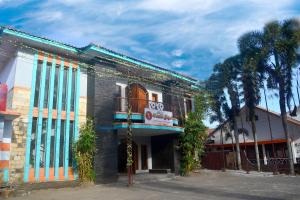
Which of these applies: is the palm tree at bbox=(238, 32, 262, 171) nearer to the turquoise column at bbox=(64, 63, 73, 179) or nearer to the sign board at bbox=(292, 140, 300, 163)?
the sign board at bbox=(292, 140, 300, 163)

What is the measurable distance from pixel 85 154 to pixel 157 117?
4.57m

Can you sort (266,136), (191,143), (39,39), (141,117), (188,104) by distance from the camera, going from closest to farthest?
(39,39)
(141,117)
(191,143)
(188,104)
(266,136)

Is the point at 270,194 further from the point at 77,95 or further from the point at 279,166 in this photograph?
the point at 279,166

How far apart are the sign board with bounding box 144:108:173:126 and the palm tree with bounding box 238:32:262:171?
8.54 meters

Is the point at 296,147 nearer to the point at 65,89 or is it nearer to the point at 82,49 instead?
the point at 82,49

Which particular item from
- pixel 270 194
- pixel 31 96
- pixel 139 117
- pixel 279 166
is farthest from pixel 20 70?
pixel 279 166

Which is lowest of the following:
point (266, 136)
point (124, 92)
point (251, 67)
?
point (266, 136)

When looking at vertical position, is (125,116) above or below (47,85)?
below

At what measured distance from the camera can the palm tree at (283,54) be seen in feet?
65.5

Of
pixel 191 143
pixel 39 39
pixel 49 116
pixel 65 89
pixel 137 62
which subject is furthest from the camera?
pixel 191 143

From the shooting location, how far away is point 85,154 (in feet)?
46.0

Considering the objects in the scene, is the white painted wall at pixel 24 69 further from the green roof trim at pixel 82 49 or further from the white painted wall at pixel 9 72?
the green roof trim at pixel 82 49

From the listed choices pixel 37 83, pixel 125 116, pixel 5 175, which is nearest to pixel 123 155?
pixel 125 116

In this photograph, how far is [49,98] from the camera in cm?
1394
